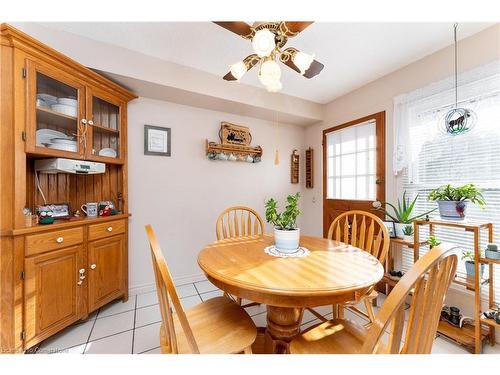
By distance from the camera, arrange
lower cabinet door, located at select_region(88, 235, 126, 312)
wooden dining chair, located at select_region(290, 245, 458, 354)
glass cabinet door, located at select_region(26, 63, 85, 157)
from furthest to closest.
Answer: lower cabinet door, located at select_region(88, 235, 126, 312) < glass cabinet door, located at select_region(26, 63, 85, 157) < wooden dining chair, located at select_region(290, 245, 458, 354)

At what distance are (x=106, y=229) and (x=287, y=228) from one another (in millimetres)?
1634

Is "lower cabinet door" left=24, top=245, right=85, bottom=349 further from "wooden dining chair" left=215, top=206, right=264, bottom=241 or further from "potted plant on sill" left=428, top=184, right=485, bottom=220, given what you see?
"potted plant on sill" left=428, top=184, right=485, bottom=220

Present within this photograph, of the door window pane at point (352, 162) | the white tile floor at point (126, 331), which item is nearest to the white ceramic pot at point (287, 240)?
the white tile floor at point (126, 331)

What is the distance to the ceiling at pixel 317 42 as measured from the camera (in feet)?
5.29

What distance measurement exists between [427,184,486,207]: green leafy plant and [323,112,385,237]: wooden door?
0.72m

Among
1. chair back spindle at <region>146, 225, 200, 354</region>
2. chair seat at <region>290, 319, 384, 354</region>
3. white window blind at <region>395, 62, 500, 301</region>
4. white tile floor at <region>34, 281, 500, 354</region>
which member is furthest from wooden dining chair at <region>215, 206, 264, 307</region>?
white window blind at <region>395, 62, 500, 301</region>

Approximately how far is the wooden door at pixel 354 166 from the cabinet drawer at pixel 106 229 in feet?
8.52

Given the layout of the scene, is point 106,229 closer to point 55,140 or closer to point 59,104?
point 55,140

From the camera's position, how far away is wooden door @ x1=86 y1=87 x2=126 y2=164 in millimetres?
1782

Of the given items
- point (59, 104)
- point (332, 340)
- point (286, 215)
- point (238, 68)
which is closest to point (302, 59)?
point (238, 68)

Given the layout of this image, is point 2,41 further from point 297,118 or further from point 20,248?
point 297,118
